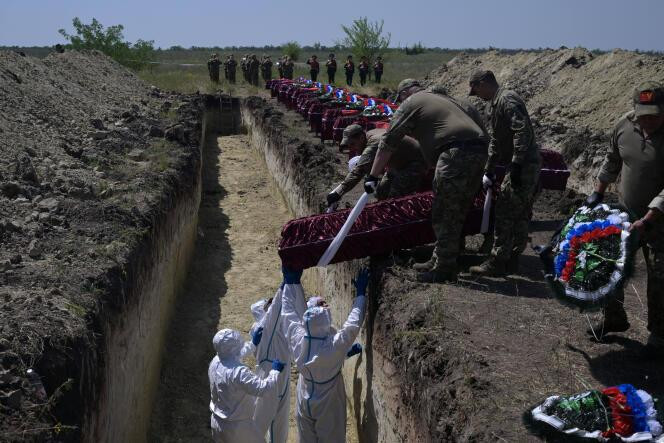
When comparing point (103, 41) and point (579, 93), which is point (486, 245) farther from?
point (103, 41)

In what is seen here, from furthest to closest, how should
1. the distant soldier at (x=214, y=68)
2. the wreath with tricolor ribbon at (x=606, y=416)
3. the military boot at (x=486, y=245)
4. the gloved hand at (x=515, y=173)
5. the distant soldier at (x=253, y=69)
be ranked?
the distant soldier at (x=253, y=69) < the distant soldier at (x=214, y=68) < the military boot at (x=486, y=245) < the gloved hand at (x=515, y=173) < the wreath with tricolor ribbon at (x=606, y=416)

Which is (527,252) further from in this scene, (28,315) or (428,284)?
(28,315)

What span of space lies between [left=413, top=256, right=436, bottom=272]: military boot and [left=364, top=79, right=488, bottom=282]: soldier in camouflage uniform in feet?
0.43

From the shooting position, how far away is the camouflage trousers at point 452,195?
5.94 meters

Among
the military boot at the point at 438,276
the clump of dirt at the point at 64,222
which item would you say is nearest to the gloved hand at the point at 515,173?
the military boot at the point at 438,276

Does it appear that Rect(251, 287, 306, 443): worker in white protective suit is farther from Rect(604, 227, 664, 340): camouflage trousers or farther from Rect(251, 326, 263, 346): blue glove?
Rect(604, 227, 664, 340): camouflage trousers

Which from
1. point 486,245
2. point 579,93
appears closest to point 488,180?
point 486,245

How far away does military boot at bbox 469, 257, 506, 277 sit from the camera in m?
6.36

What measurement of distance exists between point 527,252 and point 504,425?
156 inches

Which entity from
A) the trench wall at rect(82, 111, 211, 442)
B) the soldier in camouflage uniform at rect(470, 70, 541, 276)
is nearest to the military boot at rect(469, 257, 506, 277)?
the soldier in camouflage uniform at rect(470, 70, 541, 276)

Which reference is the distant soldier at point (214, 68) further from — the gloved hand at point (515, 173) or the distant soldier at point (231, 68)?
the gloved hand at point (515, 173)

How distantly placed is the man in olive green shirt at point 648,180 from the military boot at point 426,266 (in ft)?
6.21

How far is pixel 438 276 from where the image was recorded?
6.20 meters

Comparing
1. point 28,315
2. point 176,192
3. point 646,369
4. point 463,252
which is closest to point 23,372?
point 28,315
